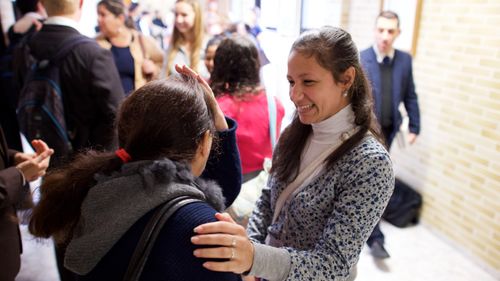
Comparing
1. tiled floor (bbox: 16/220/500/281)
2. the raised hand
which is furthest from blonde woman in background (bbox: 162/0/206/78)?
the raised hand

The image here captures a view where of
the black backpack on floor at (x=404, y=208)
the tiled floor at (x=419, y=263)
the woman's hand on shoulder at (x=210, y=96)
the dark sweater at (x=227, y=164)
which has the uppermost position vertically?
the woman's hand on shoulder at (x=210, y=96)

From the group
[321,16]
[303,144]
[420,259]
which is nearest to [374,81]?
[321,16]

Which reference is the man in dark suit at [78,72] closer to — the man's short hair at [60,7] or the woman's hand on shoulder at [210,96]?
the man's short hair at [60,7]

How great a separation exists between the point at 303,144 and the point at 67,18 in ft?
5.27

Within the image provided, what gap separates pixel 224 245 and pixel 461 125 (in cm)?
285

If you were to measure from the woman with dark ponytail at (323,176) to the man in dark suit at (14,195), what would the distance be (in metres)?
0.92

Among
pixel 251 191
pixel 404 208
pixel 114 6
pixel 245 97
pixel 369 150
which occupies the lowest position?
pixel 404 208

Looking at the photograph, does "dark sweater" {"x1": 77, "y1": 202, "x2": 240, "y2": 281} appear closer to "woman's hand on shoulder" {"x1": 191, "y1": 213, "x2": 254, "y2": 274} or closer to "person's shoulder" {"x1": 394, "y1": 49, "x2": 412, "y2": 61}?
"woman's hand on shoulder" {"x1": 191, "y1": 213, "x2": 254, "y2": 274}

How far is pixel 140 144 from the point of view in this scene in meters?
0.89

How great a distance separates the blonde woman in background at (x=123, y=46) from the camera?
3135 millimetres

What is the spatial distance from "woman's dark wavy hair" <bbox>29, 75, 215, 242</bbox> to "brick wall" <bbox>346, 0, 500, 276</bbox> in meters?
2.63

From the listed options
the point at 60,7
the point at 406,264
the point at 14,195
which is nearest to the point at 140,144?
the point at 14,195

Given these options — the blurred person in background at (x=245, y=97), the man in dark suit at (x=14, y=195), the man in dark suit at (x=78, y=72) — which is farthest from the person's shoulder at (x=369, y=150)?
the man in dark suit at (x=78, y=72)

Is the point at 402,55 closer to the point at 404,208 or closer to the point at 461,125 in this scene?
the point at 461,125
